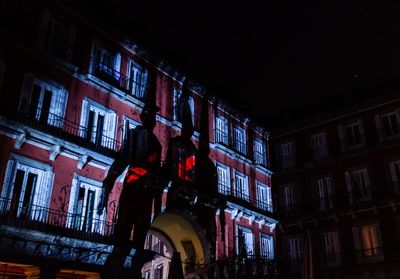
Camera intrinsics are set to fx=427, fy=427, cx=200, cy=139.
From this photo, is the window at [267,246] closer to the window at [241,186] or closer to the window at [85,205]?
the window at [241,186]

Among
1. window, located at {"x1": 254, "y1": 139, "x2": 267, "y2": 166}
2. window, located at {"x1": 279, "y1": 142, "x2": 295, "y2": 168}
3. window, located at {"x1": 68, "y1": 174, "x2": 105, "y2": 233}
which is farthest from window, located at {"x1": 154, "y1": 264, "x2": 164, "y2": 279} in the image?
window, located at {"x1": 68, "y1": 174, "x2": 105, "y2": 233}

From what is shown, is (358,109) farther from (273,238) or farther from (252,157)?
(273,238)

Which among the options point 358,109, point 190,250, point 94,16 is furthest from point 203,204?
point 358,109

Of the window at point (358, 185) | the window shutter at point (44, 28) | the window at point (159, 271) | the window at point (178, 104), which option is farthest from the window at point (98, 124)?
the window at point (159, 271)

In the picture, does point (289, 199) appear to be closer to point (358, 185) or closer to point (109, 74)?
point (358, 185)

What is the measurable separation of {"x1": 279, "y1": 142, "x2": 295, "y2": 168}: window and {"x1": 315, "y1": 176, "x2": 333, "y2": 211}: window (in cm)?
274

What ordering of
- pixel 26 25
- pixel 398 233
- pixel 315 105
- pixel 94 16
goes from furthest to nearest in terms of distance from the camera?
1. pixel 315 105
2. pixel 398 233
3. pixel 94 16
4. pixel 26 25

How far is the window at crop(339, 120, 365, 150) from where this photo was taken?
30484 mm

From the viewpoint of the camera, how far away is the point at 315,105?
35.5 metres

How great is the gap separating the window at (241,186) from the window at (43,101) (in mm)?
12863

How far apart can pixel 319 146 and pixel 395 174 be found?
6.00 meters

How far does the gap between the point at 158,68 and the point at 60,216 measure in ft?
34.7

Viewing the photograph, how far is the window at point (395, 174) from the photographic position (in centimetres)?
2769

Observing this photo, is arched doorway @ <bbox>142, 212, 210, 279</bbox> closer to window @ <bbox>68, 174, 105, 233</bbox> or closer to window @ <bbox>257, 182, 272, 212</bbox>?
window @ <bbox>68, 174, 105, 233</bbox>
